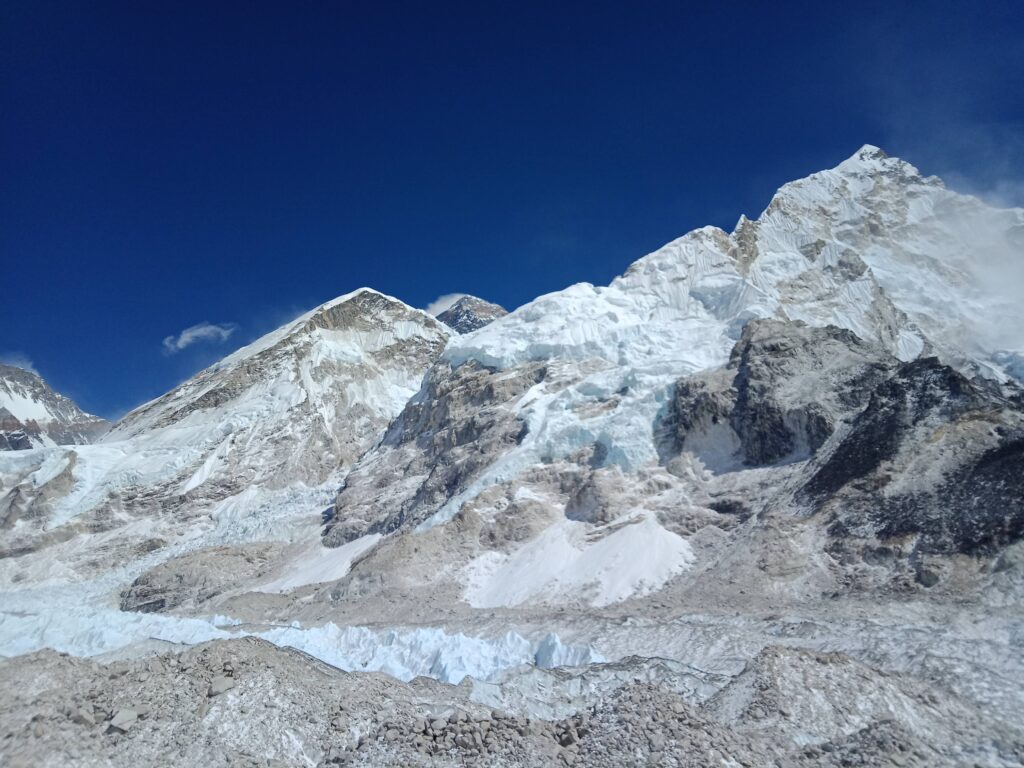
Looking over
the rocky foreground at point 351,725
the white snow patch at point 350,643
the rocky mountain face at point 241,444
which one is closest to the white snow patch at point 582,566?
the white snow patch at point 350,643

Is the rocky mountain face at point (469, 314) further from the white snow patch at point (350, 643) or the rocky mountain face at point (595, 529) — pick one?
the white snow patch at point (350, 643)

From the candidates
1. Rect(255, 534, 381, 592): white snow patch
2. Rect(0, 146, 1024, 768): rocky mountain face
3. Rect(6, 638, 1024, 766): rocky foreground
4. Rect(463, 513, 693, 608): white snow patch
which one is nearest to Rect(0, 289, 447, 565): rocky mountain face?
Rect(0, 146, 1024, 768): rocky mountain face

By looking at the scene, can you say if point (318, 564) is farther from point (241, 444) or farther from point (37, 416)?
point (37, 416)

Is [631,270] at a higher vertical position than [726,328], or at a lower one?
higher

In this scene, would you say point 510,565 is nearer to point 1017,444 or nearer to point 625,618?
point 625,618

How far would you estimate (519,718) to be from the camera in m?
12.6

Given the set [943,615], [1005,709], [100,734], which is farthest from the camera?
[943,615]

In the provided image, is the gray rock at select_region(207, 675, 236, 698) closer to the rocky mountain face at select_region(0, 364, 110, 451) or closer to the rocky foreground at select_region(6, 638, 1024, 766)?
the rocky foreground at select_region(6, 638, 1024, 766)

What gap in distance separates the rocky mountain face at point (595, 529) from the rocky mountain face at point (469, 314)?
2173 inches

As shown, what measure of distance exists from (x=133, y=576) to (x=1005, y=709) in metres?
56.2

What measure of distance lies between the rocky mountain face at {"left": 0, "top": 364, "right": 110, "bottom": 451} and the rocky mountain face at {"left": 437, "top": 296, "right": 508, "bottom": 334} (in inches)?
2913

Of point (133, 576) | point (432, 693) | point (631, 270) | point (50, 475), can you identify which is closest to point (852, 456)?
point (432, 693)

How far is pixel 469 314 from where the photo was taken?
15762cm

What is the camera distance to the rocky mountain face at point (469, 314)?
15400 centimetres
